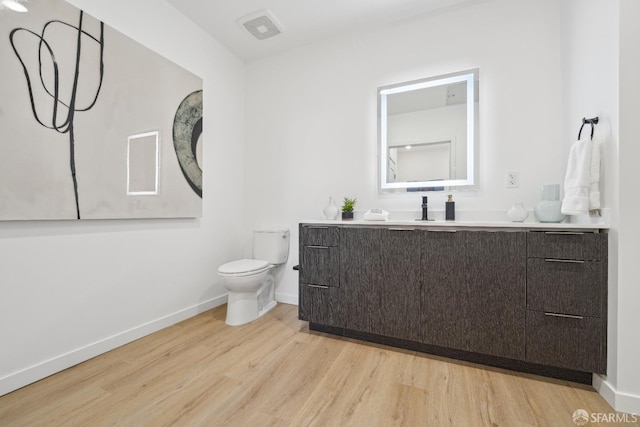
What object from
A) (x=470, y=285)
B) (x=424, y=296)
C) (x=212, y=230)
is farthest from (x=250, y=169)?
(x=470, y=285)

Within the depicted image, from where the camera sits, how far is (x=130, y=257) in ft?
6.15

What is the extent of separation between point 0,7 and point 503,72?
2908 millimetres

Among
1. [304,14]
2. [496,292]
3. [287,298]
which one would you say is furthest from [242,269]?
[304,14]

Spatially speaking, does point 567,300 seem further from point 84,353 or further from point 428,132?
point 84,353

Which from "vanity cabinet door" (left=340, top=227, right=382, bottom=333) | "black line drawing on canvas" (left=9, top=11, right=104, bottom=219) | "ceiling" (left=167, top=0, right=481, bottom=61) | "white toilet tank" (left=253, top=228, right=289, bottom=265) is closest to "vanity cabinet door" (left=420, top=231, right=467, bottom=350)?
"vanity cabinet door" (left=340, top=227, right=382, bottom=333)

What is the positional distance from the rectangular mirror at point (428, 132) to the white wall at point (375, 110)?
0.07 metres

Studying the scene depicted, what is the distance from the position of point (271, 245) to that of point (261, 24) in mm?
1933

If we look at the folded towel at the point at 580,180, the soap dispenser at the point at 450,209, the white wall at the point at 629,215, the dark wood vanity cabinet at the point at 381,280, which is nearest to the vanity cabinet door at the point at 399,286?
the dark wood vanity cabinet at the point at 381,280

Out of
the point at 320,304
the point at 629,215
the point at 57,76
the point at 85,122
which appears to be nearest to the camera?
the point at 629,215

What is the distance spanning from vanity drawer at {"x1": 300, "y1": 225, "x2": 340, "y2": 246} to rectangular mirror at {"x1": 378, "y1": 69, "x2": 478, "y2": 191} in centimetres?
66

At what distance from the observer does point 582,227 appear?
1.34 meters

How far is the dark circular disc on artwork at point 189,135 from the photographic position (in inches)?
86.8

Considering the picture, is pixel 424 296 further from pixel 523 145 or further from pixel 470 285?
pixel 523 145

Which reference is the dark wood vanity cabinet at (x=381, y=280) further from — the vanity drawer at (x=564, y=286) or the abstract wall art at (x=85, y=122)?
the abstract wall art at (x=85, y=122)
